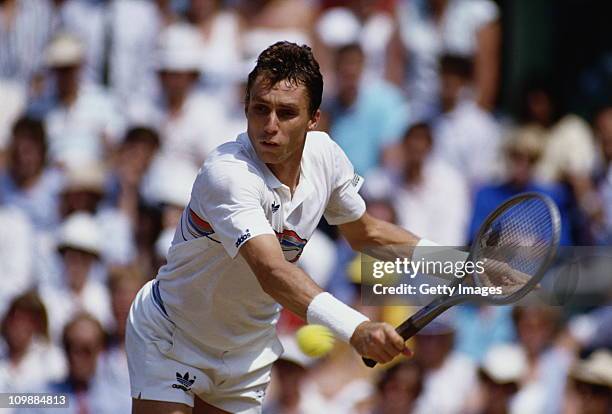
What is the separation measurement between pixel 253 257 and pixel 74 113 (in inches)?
207

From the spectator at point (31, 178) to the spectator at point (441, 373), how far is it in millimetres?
2846

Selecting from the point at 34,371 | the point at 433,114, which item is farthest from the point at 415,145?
the point at 34,371

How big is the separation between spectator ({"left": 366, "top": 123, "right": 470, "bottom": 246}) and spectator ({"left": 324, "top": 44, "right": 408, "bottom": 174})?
152mm

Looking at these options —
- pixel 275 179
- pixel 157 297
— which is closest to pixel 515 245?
pixel 275 179

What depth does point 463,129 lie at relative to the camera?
968 cm

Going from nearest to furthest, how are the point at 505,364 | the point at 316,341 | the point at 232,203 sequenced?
1. the point at 232,203
2. the point at 316,341
3. the point at 505,364

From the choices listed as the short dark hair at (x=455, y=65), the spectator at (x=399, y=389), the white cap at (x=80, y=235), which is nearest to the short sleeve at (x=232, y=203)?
the spectator at (x=399, y=389)

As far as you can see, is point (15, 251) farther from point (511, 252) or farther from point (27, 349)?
point (511, 252)

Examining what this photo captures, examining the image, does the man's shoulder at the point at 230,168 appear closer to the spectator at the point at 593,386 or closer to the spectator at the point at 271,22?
the spectator at the point at 593,386

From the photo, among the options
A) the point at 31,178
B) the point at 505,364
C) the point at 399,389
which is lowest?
the point at 399,389

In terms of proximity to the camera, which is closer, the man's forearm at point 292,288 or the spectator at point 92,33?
the man's forearm at point 292,288

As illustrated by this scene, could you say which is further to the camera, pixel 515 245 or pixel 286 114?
pixel 515 245

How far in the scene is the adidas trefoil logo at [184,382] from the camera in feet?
17.1

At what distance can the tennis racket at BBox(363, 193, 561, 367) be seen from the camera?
4645 mm
